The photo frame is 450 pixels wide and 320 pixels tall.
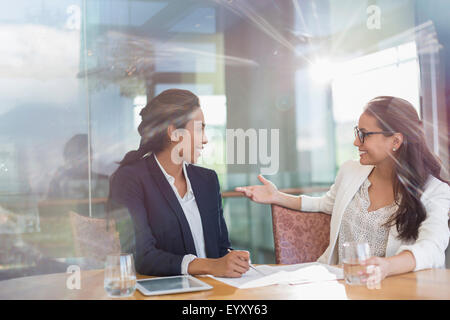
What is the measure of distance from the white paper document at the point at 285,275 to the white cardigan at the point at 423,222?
0.28m

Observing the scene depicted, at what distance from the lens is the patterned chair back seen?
200cm

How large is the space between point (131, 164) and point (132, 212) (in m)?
0.23

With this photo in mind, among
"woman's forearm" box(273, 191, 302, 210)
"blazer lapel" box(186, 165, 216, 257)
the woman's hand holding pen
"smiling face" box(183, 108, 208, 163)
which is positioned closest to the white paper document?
the woman's hand holding pen

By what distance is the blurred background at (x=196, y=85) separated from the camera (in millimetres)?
3463

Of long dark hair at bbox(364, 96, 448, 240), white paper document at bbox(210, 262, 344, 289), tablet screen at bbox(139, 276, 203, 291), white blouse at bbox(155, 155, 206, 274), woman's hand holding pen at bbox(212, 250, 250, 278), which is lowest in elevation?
white paper document at bbox(210, 262, 344, 289)

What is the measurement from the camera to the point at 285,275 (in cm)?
134

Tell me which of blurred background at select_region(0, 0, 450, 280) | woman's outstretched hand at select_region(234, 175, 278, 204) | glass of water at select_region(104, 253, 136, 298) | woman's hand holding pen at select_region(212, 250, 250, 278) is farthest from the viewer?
blurred background at select_region(0, 0, 450, 280)

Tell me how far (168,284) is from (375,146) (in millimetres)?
1108

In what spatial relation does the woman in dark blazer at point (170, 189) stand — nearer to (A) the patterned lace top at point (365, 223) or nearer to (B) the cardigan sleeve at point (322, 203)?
(B) the cardigan sleeve at point (322, 203)

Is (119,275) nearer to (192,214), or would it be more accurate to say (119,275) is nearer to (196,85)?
(192,214)

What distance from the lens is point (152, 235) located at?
1.67 metres
